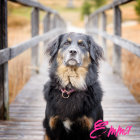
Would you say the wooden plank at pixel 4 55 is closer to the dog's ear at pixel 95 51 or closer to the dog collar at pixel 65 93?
the dog collar at pixel 65 93

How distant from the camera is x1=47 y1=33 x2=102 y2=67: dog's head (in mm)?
2781

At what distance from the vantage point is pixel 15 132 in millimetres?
2844

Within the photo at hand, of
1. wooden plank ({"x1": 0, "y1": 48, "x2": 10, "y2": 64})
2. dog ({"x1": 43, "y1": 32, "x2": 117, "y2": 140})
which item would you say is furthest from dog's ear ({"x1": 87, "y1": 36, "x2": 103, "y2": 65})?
wooden plank ({"x1": 0, "y1": 48, "x2": 10, "y2": 64})

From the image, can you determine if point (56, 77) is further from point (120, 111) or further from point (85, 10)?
point (85, 10)

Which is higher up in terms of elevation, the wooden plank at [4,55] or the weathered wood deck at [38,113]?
the wooden plank at [4,55]

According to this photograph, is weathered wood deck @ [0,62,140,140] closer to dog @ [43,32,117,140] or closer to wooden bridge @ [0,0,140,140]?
wooden bridge @ [0,0,140,140]

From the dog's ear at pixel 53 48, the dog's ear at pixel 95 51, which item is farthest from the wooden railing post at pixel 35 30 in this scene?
the dog's ear at pixel 95 51

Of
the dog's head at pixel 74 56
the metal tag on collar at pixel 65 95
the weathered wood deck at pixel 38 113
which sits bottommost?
the weathered wood deck at pixel 38 113

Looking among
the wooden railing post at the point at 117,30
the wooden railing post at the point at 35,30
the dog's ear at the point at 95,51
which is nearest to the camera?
the dog's ear at the point at 95,51

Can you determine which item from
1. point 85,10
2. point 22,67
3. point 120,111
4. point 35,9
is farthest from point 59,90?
point 85,10

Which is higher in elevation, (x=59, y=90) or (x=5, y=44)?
(x=5, y=44)

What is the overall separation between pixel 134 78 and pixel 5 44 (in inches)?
153

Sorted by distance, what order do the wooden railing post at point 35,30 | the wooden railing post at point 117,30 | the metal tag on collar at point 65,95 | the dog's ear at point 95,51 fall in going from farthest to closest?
the wooden railing post at point 35,30, the wooden railing post at point 117,30, the dog's ear at point 95,51, the metal tag on collar at point 65,95

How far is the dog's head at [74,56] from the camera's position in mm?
2781
